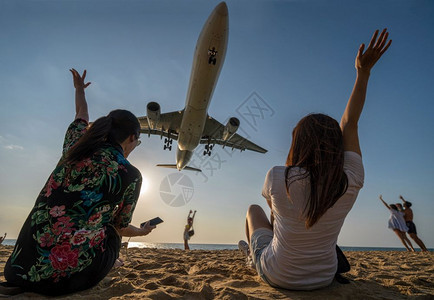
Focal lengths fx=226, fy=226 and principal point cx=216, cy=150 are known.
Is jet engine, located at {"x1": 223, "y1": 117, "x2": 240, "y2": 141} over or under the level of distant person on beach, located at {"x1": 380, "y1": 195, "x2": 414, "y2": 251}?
over

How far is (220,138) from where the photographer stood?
19.4 meters

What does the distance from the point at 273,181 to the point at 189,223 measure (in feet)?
35.8

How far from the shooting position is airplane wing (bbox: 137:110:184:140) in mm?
16516

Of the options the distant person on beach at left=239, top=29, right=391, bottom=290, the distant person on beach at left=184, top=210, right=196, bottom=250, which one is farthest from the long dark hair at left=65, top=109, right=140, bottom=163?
the distant person on beach at left=184, top=210, right=196, bottom=250

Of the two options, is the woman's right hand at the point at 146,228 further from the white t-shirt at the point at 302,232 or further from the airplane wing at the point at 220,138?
the airplane wing at the point at 220,138

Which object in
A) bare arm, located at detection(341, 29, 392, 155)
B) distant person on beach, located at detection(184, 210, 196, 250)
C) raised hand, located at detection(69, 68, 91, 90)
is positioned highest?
raised hand, located at detection(69, 68, 91, 90)

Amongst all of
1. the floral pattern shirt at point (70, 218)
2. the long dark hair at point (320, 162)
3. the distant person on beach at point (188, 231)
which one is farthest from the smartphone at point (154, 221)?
the distant person on beach at point (188, 231)

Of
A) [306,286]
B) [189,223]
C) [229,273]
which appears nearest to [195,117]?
[189,223]

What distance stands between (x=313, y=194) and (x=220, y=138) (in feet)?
59.0

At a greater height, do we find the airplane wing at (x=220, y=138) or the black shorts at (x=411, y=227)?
the airplane wing at (x=220, y=138)

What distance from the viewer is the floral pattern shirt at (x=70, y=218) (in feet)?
4.69

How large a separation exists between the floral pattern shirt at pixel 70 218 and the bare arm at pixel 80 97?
78 centimetres

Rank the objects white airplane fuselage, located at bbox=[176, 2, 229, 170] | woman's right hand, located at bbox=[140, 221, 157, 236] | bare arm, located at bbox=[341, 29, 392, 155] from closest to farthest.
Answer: bare arm, located at bbox=[341, 29, 392, 155] < woman's right hand, located at bbox=[140, 221, 157, 236] < white airplane fuselage, located at bbox=[176, 2, 229, 170]

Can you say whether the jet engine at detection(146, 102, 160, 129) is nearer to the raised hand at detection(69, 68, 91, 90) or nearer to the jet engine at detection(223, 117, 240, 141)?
the jet engine at detection(223, 117, 240, 141)
